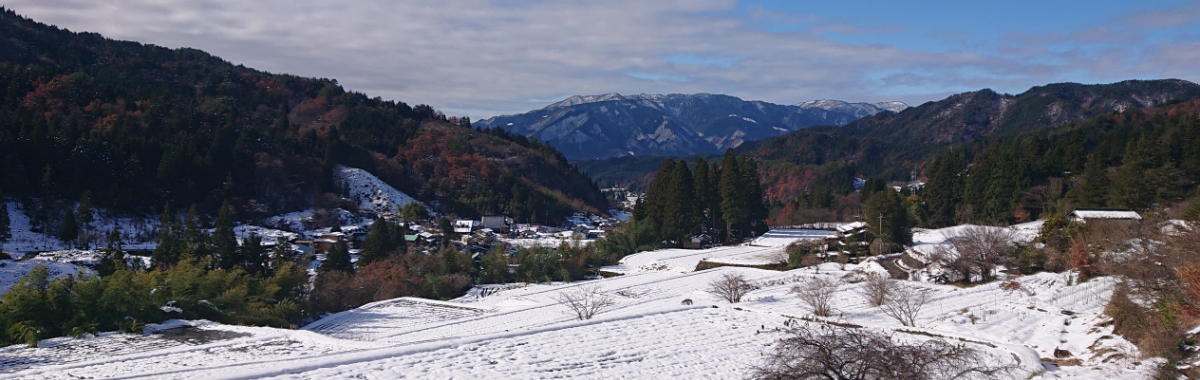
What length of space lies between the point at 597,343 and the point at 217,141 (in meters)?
62.4

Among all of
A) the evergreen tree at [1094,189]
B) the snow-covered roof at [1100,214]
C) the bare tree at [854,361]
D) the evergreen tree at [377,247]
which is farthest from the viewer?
the evergreen tree at [377,247]

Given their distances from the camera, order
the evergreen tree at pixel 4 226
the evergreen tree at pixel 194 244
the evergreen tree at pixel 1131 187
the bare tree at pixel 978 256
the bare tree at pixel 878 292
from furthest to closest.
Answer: the evergreen tree at pixel 4 226 < the evergreen tree at pixel 1131 187 < the evergreen tree at pixel 194 244 < the bare tree at pixel 978 256 < the bare tree at pixel 878 292

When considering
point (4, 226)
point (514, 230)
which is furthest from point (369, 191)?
point (4, 226)

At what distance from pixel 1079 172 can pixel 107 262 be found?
182 ft

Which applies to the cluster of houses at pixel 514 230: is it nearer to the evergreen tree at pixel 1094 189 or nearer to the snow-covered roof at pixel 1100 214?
the evergreen tree at pixel 1094 189

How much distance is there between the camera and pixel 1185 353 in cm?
1231

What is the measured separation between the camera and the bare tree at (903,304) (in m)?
18.6

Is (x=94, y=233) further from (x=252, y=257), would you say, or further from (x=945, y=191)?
(x=945, y=191)

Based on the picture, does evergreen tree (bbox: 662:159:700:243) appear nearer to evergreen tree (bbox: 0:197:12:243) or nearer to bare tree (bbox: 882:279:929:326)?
bare tree (bbox: 882:279:929:326)

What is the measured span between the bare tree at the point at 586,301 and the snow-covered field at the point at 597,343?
2.06 ft

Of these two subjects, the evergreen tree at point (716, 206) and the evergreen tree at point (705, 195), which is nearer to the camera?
the evergreen tree at point (705, 195)

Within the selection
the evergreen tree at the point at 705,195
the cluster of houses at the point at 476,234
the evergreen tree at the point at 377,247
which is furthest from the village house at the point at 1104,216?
the evergreen tree at the point at 377,247

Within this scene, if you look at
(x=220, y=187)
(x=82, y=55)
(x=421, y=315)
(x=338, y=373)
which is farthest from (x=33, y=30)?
(x=338, y=373)

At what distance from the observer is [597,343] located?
16.1 m
